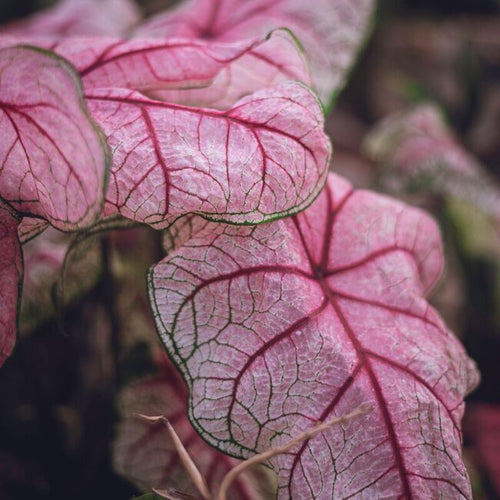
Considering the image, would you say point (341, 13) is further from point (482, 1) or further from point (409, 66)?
point (482, 1)

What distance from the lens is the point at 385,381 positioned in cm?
67

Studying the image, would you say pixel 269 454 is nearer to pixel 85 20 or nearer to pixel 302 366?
pixel 302 366

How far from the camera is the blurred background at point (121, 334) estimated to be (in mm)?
1053

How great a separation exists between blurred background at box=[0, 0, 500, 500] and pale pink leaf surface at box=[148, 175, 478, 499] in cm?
25

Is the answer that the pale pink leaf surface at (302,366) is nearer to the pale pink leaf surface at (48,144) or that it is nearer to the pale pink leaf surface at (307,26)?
the pale pink leaf surface at (48,144)

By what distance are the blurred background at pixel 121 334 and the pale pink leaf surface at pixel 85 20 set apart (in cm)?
49

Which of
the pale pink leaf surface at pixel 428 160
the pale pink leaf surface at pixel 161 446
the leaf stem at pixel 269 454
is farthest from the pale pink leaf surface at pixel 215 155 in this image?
the pale pink leaf surface at pixel 428 160

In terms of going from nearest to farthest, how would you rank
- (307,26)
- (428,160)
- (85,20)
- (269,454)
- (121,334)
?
(269,454), (307,26), (121,334), (85,20), (428,160)

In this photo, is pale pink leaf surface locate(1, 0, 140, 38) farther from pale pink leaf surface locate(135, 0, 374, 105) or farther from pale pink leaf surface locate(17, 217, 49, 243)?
pale pink leaf surface locate(17, 217, 49, 243)

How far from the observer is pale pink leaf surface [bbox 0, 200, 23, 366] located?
64 centimetres

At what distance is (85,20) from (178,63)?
66 centimetres

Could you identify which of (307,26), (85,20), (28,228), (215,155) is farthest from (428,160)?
(28,228)

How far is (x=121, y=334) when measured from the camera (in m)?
1.14

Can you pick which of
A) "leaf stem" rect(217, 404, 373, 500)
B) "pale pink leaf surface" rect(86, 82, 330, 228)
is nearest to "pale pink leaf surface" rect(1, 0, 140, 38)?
"pale pink leaf surface" rect(86, 82, 330, 228)
